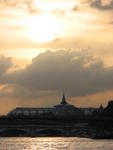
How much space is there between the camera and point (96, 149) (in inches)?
7564

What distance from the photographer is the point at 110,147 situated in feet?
650

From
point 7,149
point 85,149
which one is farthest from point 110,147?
point 7,149

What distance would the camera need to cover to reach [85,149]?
636 feet

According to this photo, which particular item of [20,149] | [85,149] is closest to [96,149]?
[85,149]

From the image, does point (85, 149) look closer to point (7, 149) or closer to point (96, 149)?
point (96, 149)

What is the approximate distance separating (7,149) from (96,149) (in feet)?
60.7

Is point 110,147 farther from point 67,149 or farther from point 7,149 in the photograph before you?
point 7,149

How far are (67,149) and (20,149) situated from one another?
9576 millimetres

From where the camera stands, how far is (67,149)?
19962 cm

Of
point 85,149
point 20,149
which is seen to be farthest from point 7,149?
point 85,149

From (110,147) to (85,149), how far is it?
6623mm

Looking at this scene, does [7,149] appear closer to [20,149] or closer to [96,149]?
[20,149]

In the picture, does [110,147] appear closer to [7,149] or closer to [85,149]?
[85,149]

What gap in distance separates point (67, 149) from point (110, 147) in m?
8.83
